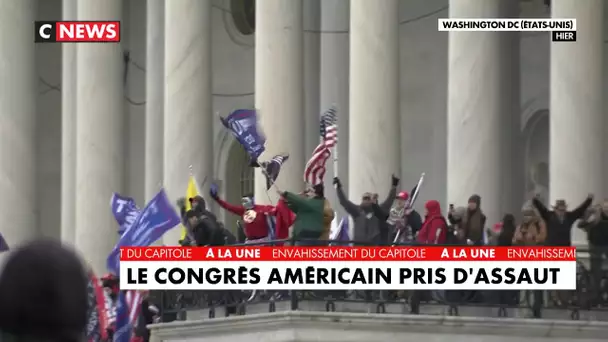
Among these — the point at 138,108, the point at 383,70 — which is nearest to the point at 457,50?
the point at 383,70

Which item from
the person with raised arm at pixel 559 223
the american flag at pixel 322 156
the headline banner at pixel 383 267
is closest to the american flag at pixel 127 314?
the headline banner at pixel 383 267

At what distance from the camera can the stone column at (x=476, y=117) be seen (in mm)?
37969

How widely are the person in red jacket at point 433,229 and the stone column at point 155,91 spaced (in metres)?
21.5

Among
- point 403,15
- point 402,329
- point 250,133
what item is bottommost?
point 402,329

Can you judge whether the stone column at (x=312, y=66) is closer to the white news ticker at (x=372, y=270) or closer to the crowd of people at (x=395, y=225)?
the crowd of people at (x=395, y=225)

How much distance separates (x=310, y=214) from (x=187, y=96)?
15310 millimetres

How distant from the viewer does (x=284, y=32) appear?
41531mm

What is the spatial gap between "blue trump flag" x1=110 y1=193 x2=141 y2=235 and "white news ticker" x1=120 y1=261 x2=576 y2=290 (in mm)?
6983

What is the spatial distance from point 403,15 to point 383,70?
10.2 m

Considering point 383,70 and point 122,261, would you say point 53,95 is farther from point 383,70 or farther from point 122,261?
point 122,261

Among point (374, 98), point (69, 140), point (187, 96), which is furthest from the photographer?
point (69, 140)

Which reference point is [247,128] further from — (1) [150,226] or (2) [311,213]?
(2) [311,213]

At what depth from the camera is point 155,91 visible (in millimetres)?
51562

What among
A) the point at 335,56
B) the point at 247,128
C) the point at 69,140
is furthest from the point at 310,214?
the point at 69,140
